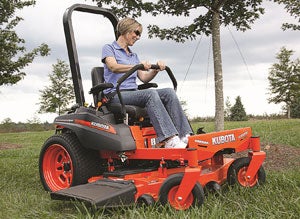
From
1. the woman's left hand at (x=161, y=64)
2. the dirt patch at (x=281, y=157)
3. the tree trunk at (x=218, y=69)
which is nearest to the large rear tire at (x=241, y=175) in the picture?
the woman's left hand at (x=161, y=64)

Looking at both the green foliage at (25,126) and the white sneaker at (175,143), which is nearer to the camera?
the white sneaker at (175,143)

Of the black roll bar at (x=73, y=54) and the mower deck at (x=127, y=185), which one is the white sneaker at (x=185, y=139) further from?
the black roll bar at (x=73, y=54)

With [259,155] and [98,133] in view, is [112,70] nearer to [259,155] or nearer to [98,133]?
[98,133]

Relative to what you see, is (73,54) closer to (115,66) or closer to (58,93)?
(115,66)

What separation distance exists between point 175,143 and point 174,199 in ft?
1.94

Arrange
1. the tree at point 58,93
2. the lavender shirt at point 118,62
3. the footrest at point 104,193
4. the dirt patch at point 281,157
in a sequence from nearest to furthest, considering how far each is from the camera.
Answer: the footrest at point 104,193, the lavender shirt at point 118,62, the dirt patch at point 281,157, the tree at point 58,93

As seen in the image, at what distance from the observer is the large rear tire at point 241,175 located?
3.89 meters

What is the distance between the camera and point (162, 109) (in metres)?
3.79

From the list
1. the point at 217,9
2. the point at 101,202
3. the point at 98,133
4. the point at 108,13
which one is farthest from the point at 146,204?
the point at 217,9

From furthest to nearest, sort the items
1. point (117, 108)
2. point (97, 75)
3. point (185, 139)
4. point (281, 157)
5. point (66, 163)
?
point (281, 157)
point (97, 75)
point (66, 163)
point (117, 108)
point (185, 139)

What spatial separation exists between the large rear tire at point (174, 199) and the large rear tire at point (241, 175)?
0.73 meters

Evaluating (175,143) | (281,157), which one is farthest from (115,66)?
(281,157)

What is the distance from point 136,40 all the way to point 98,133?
114cm

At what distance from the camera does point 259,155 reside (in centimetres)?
381
